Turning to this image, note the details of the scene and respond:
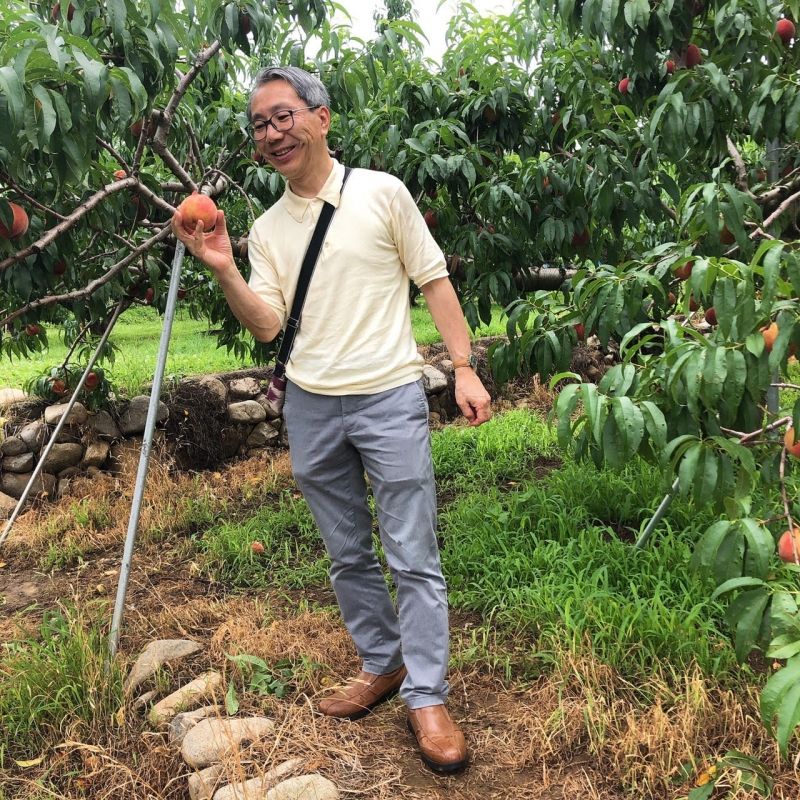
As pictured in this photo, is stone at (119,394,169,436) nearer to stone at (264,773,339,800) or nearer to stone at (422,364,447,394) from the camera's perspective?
stone at (422,364,447,394)

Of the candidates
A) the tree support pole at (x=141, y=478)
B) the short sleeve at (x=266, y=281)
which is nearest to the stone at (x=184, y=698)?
the tree support pole at (x=141, y=478)

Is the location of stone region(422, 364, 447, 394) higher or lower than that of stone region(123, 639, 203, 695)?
lower

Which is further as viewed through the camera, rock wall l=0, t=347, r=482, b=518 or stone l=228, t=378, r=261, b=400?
stone l=228, t=378, r=261, b=400

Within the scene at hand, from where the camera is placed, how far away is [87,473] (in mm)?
4844

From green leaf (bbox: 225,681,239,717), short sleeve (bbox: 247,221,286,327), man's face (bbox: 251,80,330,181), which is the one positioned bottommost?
green leaf (bbox: 225,681,239,717)

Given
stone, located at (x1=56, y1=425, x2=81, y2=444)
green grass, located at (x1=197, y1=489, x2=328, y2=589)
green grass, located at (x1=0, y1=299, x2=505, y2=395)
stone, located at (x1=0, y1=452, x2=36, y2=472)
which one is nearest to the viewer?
green grass, located at (x1=197, y1=489, x2=328, y2=589)

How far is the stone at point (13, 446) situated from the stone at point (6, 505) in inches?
10.5

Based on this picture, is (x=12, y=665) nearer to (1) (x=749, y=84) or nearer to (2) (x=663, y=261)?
(2) (x=663, y=261)

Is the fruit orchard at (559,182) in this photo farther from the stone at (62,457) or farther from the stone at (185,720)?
the stone at (185,720)

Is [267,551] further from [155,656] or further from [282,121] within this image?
[282,121]

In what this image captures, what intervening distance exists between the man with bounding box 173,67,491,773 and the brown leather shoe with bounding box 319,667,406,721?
0.22 metres

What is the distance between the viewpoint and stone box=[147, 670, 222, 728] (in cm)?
219

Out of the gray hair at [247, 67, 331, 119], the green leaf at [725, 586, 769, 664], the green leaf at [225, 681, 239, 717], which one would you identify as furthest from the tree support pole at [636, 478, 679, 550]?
the gray hair at [247, 67, 331, 119]

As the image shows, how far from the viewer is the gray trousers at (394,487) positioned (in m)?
1.91
